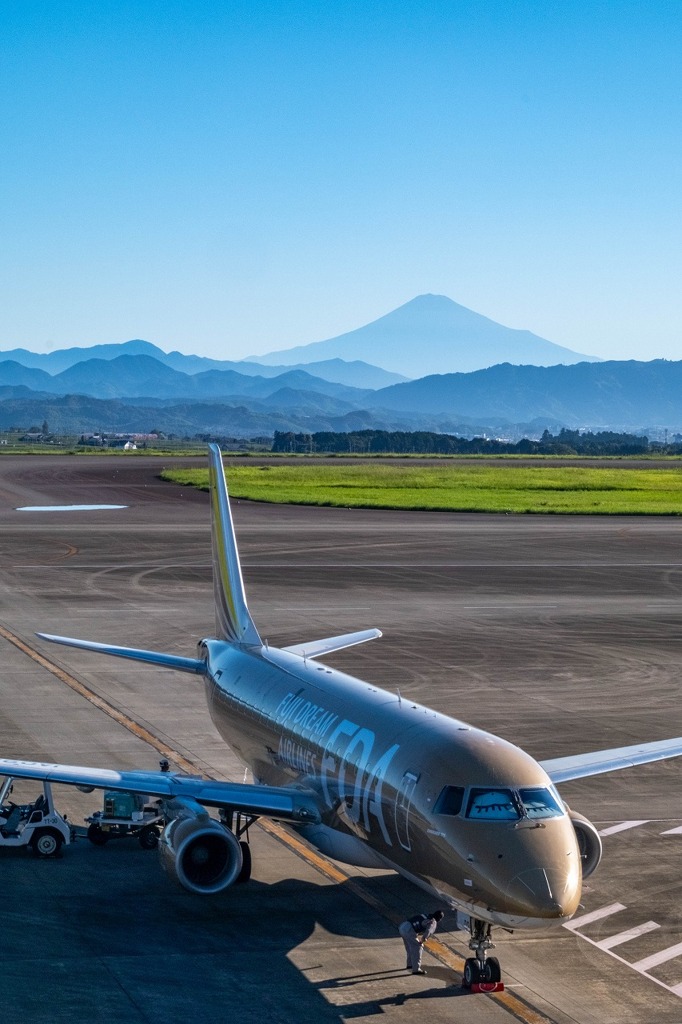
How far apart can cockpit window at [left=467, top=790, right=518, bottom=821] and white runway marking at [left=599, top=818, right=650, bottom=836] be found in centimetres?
927

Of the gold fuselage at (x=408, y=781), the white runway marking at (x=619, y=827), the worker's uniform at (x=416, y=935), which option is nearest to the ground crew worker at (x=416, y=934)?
the worker's uniform at (x=416, y=935)

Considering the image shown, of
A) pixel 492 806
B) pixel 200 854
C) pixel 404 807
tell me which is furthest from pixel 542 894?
pixel 200 854

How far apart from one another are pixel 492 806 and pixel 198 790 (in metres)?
5.81

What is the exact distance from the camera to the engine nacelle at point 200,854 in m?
20.4

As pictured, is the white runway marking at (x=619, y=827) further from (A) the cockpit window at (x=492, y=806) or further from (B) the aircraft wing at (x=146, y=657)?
(A) the cockpit window at (x=492, y=806)

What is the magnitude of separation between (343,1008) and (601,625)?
3645cm

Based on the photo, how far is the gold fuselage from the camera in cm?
1678

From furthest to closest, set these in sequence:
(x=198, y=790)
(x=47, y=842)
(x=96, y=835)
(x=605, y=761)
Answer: (x=96, y=835)
(x=47, y=842)
(x=605, y=761)
(x=198, y=790)

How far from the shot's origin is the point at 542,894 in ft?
54.0

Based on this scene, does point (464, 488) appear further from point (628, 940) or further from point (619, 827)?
point (628, 940)

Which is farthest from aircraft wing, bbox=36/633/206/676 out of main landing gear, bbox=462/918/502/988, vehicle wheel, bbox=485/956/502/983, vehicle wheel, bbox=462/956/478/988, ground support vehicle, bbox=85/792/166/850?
vehicle wheel, bbox=485/956/502/983

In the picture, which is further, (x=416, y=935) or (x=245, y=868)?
(x=245, y=868)

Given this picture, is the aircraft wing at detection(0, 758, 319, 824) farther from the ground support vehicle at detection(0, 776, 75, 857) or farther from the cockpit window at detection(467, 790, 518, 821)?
the cockpit window at detection(467, 790, 518, 821)

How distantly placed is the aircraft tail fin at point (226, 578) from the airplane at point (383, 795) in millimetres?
1086
